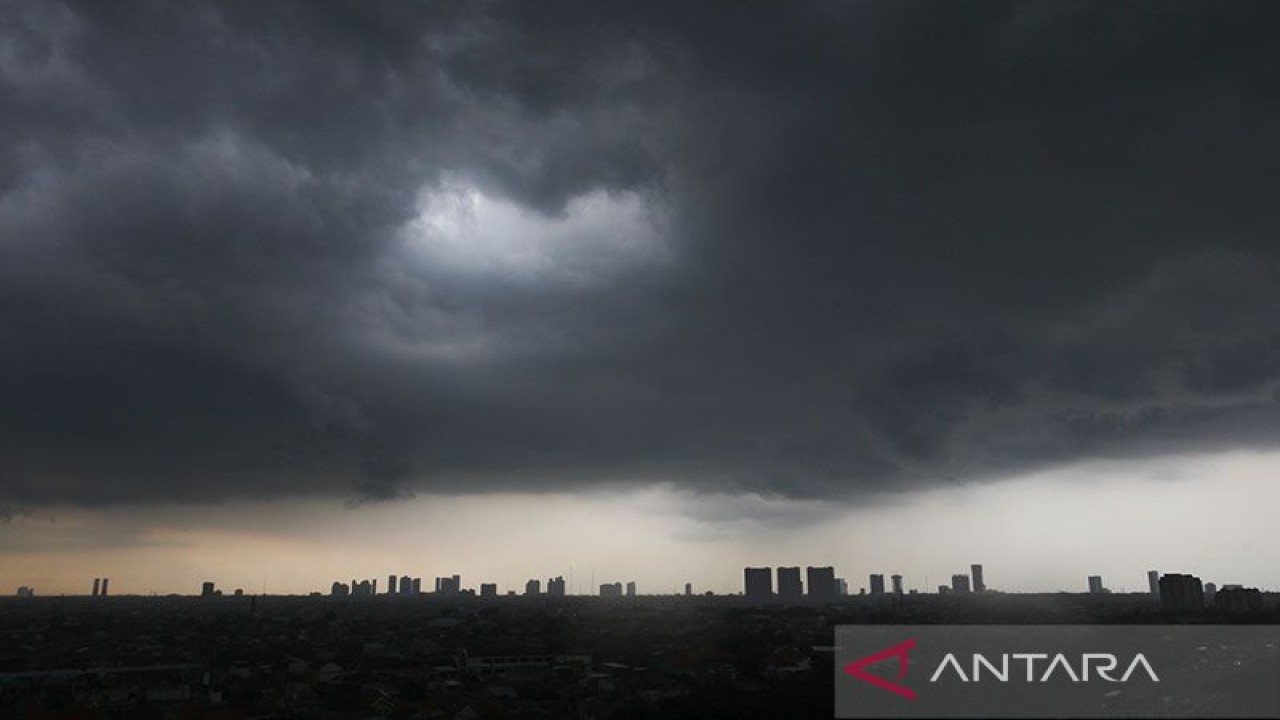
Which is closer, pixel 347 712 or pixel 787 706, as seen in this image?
pixel 787 706

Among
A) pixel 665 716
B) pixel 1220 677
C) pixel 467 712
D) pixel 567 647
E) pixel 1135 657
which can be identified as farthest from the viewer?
pixel 567 647

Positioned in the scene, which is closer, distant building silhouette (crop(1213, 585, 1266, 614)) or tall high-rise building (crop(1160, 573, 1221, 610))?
distant building silhouette (crop(1213, 585, 1266, 614))

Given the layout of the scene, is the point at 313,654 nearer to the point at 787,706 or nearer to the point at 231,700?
the point at 231,700

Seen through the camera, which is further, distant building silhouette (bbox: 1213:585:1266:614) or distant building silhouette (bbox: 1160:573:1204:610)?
distant building silhouette (bbox: 1160:573:1204:610)

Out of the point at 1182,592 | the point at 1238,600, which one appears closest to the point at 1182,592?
the point at 1182,592

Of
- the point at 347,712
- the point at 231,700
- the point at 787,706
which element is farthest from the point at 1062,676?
the point at 231,700

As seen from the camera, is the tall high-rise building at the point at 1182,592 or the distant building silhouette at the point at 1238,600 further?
the tall high-rise building at the point at 1182,592
